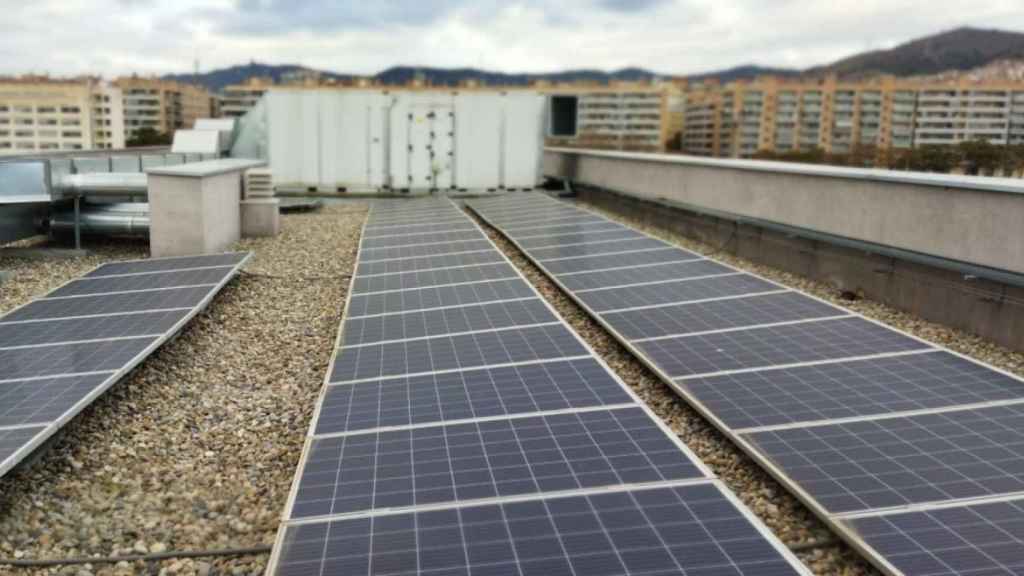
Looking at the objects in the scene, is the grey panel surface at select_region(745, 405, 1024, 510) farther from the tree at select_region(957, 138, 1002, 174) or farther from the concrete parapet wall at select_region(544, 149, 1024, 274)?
the tree at select_region(957, 138, 1002, 174)

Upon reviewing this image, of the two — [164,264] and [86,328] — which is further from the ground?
[164,264]

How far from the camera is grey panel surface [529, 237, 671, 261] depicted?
16.1 meters

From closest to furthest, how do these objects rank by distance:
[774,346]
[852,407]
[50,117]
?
[852,407] → [774,346] → [50,117]

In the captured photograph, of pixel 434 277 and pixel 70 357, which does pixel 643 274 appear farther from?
pixel 70 357

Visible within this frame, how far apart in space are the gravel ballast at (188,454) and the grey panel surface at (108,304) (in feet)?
1.59

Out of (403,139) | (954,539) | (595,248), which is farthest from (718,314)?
(403,139)

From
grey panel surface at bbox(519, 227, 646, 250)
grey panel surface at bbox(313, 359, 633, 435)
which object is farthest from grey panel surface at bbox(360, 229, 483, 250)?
grey panel surface at bbox(313, 359, 633, 435)

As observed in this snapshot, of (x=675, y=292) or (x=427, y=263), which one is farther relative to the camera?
(x=427, y=263)

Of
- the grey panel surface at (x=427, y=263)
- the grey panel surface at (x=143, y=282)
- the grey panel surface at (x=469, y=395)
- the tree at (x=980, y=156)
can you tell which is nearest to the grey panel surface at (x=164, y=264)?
the grey panel surface at (x=143, y=282)

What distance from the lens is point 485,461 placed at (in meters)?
6.05

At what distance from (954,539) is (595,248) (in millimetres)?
12092

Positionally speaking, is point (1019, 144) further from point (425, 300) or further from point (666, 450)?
point (666, 450)

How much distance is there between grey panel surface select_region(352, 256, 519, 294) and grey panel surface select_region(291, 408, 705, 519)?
673cm

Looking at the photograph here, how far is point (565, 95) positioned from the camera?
34438mm
